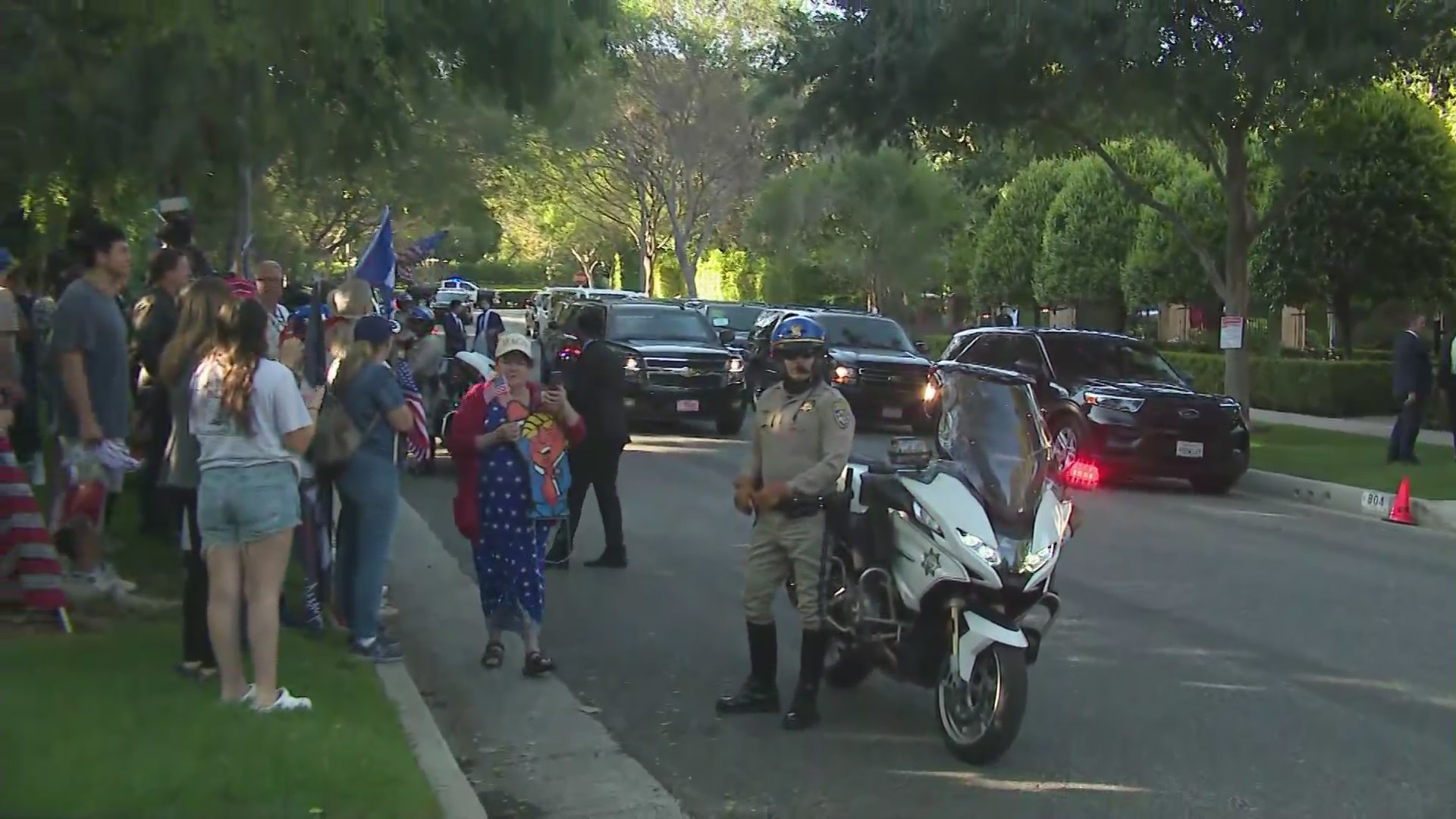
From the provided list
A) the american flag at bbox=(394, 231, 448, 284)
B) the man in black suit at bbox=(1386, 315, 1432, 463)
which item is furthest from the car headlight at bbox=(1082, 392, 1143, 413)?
the american flag at bbox=(394, 231, 448, 284)

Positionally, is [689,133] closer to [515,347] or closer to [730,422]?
[730,422]

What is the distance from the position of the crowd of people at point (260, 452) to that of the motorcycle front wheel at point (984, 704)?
2.43 m

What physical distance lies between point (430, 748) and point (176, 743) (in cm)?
105

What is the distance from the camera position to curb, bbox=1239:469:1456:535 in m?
15.0

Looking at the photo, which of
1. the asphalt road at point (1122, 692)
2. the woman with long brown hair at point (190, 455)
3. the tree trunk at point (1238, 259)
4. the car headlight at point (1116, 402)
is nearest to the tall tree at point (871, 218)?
the tree trunk at point (1238, 259)

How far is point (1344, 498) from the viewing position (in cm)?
1645

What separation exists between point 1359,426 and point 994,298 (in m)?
21.8

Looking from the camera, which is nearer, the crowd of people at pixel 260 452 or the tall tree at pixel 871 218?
the crowd of people at pixel 260 452

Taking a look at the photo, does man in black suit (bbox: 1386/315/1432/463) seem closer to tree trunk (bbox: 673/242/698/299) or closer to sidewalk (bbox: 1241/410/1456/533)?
sidewalk (bbox: 1241/410/1456/533)

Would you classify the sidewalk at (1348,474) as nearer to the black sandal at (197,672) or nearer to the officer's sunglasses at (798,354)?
the officer's sunglasses at (798,354)

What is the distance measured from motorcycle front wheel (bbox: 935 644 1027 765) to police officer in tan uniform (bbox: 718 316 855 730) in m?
0.67

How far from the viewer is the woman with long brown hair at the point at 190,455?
686cm

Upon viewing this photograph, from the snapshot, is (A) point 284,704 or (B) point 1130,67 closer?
(A) point 284,704

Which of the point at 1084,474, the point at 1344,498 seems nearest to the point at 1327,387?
the point at 1344,498
